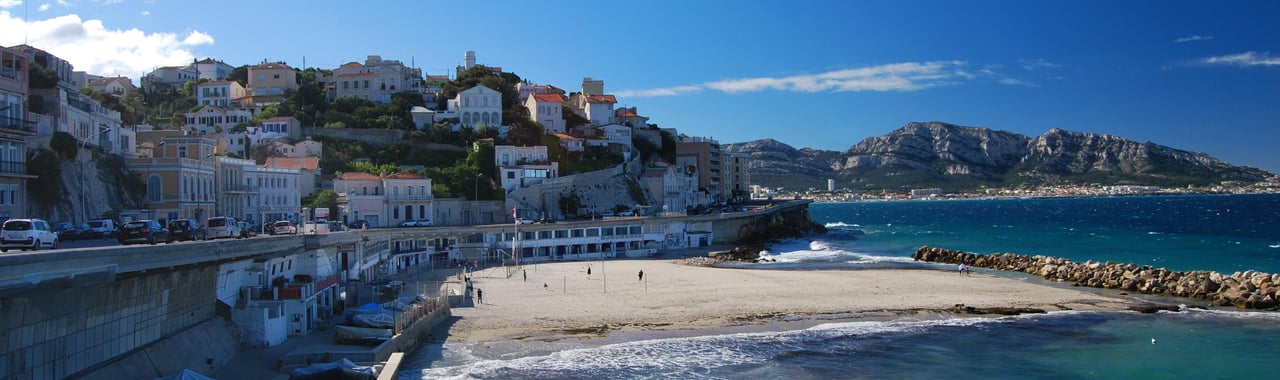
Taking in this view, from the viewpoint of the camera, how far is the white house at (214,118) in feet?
273

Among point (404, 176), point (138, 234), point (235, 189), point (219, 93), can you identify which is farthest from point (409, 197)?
point (138, 234)

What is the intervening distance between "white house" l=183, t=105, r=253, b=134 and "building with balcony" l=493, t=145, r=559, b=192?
26.1 metres

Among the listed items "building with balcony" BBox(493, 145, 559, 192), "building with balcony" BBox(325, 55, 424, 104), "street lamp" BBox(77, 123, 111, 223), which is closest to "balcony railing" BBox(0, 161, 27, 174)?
"street lamp" BBox(77, 123, 111, 223)

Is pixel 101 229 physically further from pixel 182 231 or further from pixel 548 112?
pixel 548 112

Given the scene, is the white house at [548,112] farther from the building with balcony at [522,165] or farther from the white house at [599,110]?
the building with balcony at [522,165]

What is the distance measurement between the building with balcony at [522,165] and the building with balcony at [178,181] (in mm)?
27851

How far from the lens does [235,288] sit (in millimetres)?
26562

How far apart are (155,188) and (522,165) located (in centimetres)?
3504

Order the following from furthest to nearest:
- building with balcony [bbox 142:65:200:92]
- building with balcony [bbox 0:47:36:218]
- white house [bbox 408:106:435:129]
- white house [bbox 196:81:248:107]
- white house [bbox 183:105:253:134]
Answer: building with balcony [bbox 142:65:200:92] < white house [bbox 196:81:248:107] < white house [bbox 408:106:435:129] < white house [bbox 183:105:253:134] < building with balcony [bbox 0:47:36:218]

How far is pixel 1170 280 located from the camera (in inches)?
1751

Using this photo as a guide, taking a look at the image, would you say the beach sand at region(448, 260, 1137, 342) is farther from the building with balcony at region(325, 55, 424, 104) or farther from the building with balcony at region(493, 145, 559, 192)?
the building with balcony at region(325, 55, 424, 104)

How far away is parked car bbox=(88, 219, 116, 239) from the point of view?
103 feet

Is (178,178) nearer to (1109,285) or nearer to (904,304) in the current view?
(904,304)

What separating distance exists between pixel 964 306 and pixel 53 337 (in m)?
33.0
